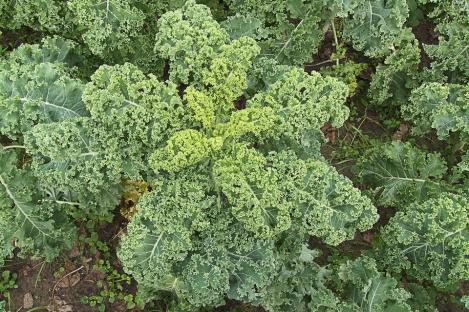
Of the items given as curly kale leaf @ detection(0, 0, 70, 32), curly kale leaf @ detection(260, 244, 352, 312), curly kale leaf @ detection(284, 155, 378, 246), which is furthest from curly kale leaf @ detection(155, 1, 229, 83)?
curly kale leaf @ detection(260, 244, 352, 312)

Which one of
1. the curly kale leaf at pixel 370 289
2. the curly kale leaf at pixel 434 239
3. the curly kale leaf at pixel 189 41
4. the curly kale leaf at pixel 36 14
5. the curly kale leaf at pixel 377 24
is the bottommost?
the curly kale leaf at pixel 370 289

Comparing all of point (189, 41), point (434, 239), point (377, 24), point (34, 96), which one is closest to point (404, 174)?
point (434, 239)

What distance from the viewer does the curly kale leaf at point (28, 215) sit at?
5.80m

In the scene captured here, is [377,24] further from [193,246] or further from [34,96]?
[34,96]

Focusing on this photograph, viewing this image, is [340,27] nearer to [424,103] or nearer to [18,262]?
[424,103]

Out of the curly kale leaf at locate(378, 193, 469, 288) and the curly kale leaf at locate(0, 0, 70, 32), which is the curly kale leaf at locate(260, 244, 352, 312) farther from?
the curly kale leaf at locate(0, 0, 70, 32)

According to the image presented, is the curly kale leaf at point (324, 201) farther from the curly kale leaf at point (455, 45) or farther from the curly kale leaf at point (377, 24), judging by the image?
the curly kale leaf at point (455, 45)

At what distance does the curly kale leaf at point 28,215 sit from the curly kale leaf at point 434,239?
11.1 feet

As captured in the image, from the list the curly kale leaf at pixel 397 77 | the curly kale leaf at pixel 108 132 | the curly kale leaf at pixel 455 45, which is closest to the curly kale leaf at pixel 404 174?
the curly kale leaf at pixel 397 77

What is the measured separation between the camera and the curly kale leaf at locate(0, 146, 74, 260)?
580 cm

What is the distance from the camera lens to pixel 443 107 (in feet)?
20.7

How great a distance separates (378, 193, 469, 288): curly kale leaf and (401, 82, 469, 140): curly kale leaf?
0.78m

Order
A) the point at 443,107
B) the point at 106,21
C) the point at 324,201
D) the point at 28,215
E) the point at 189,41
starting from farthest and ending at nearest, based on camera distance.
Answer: the point at 443,107
the point at 106,21
the point at 28,215
the point at 189,41
the point at 324,201

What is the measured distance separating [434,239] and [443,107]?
1.42 m
